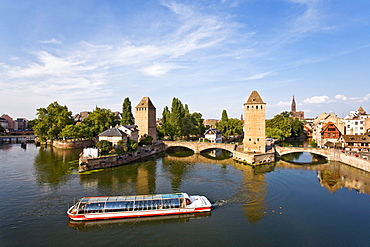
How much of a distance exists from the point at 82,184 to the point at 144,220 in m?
14.2

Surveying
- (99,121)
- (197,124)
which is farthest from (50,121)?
(197,124)

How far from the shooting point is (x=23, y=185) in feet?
96.5

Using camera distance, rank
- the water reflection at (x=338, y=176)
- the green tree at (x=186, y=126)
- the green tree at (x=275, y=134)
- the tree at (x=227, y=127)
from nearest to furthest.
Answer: the water reflection at (x=338, y=176)
the green tree at (x=186, y=126)
the green tree at (x=275, y=134)
the tree at (x=227, y=127)

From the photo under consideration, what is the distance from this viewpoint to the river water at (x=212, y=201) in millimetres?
17656

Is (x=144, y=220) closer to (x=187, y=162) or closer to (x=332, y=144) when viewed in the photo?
(x=187, y=162)

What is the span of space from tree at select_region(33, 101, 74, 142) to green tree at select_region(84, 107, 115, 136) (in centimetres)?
716

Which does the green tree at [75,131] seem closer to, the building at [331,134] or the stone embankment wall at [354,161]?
the stone embankment wall at [354,161]

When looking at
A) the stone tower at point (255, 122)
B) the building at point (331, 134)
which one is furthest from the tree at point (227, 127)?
the stone tower at point (255, 122)

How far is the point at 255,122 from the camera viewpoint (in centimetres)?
4662

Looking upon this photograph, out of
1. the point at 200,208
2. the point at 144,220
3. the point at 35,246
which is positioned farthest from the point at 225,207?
the point at 35,246

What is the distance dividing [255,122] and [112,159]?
93.9 ft

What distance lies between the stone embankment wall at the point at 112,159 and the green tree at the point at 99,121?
80.2 ft

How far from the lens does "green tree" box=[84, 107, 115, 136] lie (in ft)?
234

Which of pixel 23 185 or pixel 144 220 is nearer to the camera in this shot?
pixel 144 220
